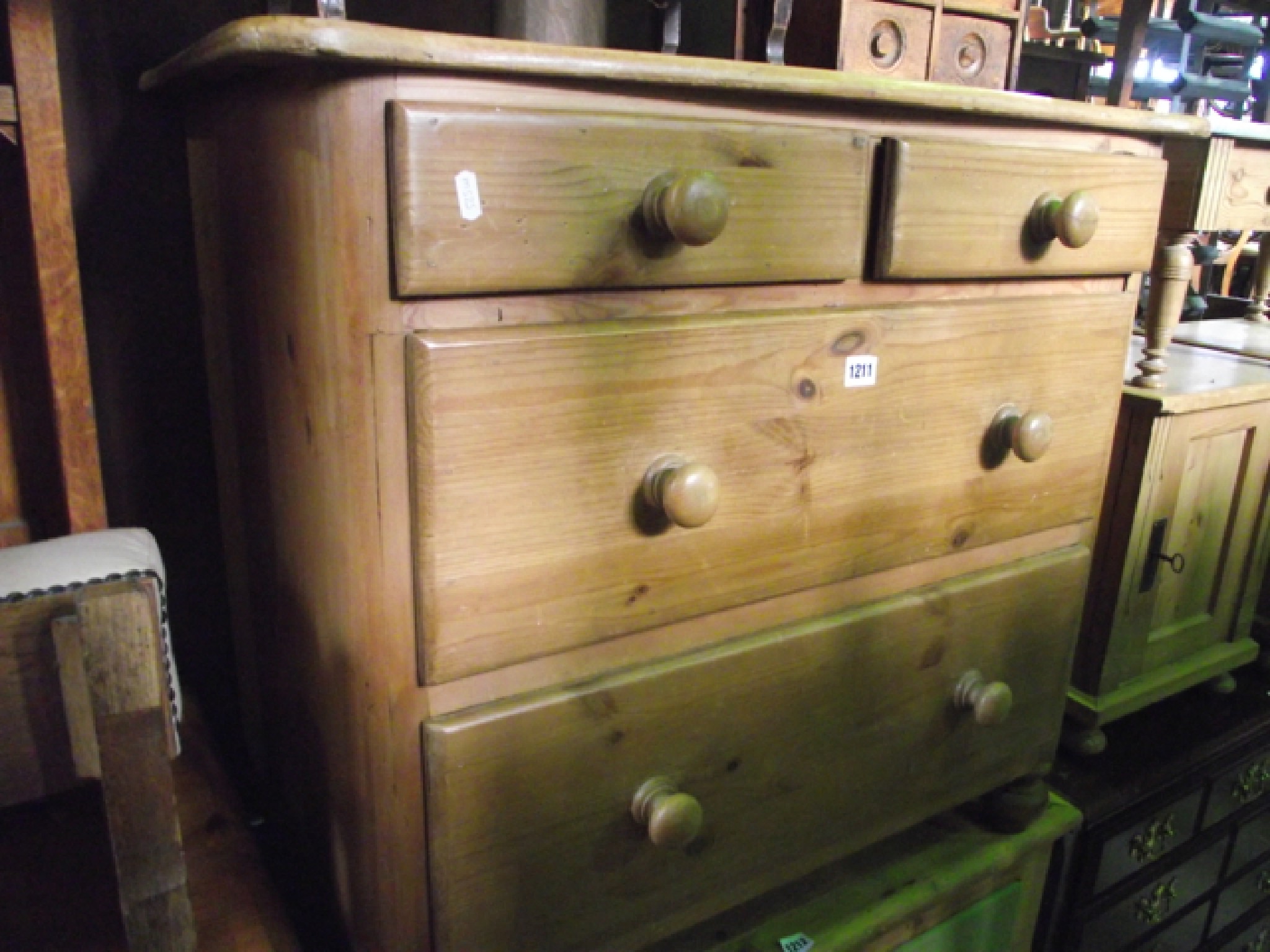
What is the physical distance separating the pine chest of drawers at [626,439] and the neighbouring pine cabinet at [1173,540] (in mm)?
305

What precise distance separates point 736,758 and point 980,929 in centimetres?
49

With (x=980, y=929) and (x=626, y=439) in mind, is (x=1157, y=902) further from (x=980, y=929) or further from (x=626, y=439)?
(x=626, y=439)

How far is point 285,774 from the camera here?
0.86 meters

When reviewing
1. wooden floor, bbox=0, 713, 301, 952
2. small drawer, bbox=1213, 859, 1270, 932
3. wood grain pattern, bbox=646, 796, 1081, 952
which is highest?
wooden floor, bbox=0, 713, 301, 952

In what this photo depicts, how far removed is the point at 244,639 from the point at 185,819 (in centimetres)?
17

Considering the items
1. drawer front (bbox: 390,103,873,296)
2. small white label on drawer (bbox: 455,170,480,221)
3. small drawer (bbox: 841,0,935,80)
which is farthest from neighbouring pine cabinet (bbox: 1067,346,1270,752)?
small white label on drawer (bbox: 455,170,480,221)

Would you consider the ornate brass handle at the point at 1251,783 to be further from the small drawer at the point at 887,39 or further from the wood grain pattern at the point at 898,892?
the small drawer at the point at 887,39

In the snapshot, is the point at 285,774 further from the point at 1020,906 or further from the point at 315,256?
the point at 1020,906

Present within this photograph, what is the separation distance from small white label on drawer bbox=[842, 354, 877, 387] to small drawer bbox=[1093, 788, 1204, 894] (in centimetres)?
79

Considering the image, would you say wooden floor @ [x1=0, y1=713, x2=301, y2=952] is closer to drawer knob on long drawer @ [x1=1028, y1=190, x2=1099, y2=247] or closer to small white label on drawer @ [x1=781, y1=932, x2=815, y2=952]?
small white label on drawer @ [x1=781, y1=932, x2=815, y2=952]

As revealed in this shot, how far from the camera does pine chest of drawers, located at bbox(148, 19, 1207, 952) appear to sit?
0.57 metres

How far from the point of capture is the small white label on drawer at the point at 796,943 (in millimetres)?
900

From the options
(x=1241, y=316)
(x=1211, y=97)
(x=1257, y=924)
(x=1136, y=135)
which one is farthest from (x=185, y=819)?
(x=1211, y=97)

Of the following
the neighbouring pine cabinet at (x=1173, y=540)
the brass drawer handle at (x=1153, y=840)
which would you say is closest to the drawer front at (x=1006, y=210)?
the neighbouring pine cabinet at (x=1173, y=540)
